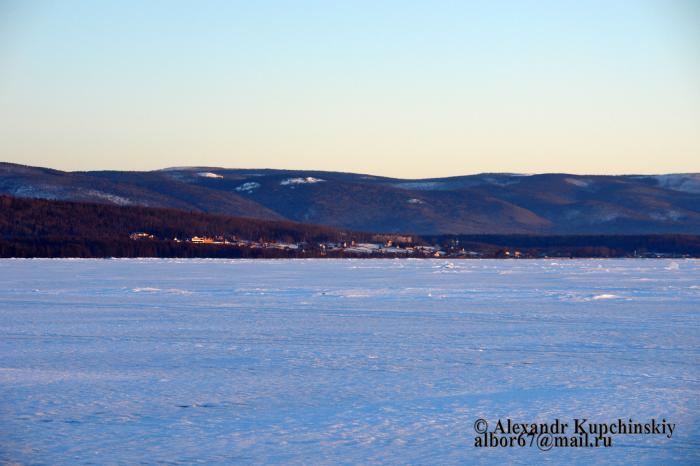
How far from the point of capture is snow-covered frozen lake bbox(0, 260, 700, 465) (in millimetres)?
10156

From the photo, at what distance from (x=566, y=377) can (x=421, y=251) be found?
106551 millimetres

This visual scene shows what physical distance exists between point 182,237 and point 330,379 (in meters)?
104

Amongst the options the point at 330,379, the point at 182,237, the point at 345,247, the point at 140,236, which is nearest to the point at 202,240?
the point at 182,237

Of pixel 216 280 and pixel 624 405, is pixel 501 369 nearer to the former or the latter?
pixel 624 405

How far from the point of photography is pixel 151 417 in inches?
450

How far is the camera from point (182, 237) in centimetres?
11606

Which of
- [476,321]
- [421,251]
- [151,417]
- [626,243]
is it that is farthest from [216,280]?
[626,243]

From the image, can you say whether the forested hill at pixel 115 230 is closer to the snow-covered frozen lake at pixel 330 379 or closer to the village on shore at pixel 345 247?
the village on shore at pixel 345 247

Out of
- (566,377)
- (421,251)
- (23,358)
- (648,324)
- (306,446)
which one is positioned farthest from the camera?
(421,251)

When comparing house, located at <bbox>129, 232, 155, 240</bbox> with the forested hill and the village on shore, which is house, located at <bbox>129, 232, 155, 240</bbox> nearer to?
the village on shore

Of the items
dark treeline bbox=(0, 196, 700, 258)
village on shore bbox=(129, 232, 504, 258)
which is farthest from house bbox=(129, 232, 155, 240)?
dark treeline bbox=(0, 196, 700, 258)

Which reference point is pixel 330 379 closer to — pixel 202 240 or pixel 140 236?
pixel 202 240

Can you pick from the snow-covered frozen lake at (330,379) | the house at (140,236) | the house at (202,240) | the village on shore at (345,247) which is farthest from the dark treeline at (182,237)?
the snow-covered frozen lake at (330,379)

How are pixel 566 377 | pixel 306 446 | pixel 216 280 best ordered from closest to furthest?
pixel 306 446
pixel 566 377
pixel 216 280
